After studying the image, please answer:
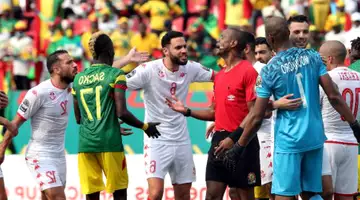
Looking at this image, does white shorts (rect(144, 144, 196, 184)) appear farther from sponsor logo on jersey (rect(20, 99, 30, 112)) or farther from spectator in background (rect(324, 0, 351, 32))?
spectator in background (rect(324, 0, 351, 32))

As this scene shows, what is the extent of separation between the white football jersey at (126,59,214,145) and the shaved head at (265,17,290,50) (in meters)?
2.54

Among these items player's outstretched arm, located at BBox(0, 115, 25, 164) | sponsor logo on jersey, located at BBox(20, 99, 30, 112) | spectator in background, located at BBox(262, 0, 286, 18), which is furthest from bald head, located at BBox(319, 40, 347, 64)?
spectator in background, located at BBox(262, 0, 286, 18)

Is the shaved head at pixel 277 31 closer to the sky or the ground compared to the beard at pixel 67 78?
closer to the sky

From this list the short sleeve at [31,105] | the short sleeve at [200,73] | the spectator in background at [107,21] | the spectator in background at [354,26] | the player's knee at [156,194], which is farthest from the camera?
the spectator in background at [107,21]

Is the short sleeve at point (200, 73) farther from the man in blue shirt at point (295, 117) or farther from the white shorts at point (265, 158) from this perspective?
the man in blue shirt at point (295, 117)

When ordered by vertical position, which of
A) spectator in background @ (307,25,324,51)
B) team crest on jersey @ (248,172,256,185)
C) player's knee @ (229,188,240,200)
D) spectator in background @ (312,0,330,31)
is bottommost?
player's knee @ (229,188,240,200)

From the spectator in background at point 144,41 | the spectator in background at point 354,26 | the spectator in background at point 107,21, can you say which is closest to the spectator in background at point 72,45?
the spectator in background at point 107,21

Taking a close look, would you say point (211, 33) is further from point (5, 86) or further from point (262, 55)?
point (262, 55)

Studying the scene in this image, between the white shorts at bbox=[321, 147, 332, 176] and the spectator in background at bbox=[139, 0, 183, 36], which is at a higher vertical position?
the spectator in background at bbox=[139, 0, 183, 36]

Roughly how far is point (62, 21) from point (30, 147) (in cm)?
1287

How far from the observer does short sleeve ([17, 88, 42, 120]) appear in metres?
12.0

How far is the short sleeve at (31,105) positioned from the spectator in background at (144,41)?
1038 cm

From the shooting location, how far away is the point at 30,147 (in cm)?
1216

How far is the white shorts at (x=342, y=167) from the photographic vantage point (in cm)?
1136
